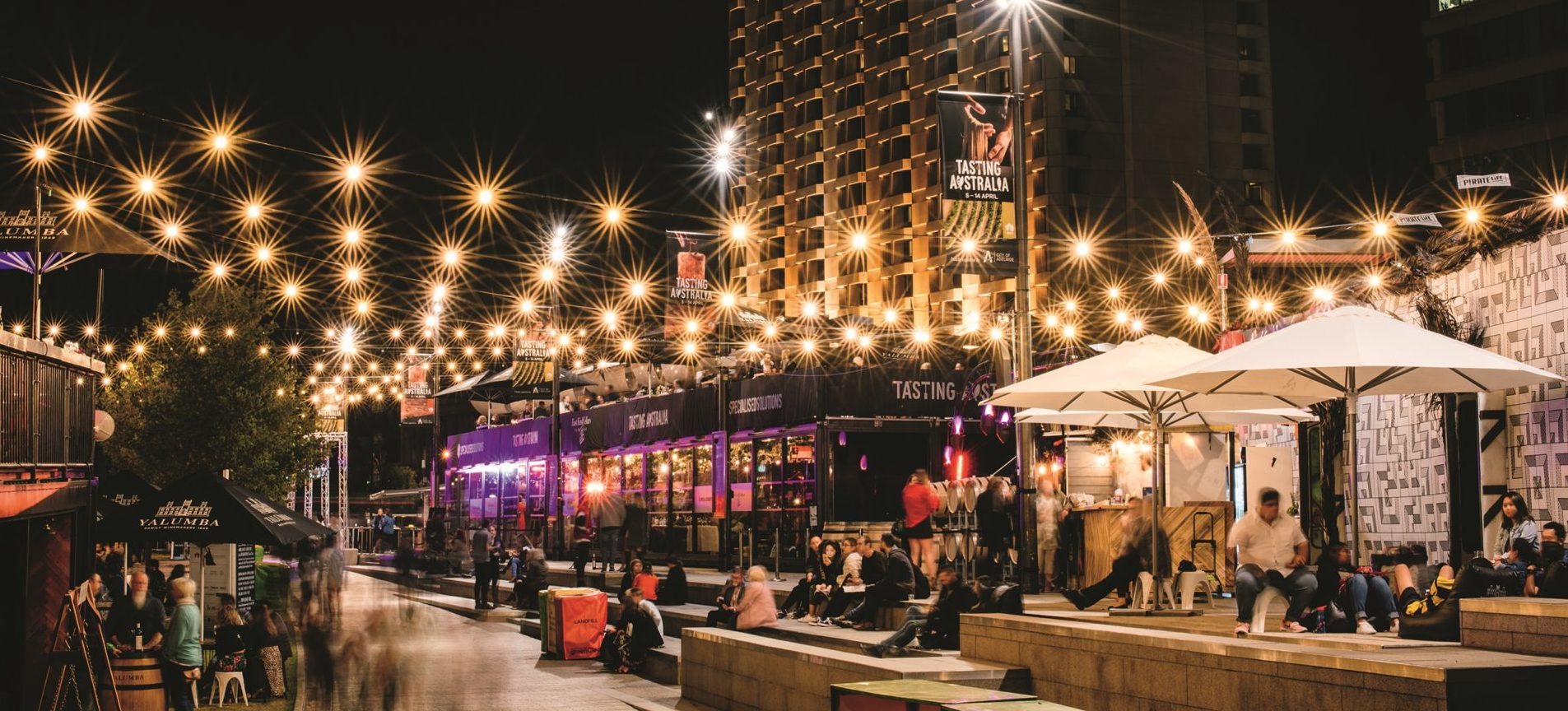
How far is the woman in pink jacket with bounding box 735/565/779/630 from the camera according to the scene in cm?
1720

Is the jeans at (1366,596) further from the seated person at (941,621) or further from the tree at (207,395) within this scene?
the tree at (207,395)

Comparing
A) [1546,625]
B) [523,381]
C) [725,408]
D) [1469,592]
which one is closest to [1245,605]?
[1469,592]

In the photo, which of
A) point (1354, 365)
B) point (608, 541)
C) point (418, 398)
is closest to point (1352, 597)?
Answer: point (1354, 365)

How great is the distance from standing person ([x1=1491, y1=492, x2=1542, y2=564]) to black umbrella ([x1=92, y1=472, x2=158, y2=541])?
1375 cm

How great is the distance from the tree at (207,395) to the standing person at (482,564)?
17.4ft

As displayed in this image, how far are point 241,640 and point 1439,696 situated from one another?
495 inches

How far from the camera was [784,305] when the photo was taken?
8462 centimetres

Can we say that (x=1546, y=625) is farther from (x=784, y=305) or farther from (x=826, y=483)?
(x=784, y=305)

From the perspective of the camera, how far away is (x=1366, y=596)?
10672mm

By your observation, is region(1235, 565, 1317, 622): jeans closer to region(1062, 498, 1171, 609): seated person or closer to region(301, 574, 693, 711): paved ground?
region(1062, 498, 1171, 609): seated person

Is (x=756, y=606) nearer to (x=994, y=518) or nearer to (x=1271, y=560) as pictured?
(x=994, y=518)

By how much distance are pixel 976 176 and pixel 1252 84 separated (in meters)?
60.4

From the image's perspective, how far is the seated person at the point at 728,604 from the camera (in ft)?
61.1

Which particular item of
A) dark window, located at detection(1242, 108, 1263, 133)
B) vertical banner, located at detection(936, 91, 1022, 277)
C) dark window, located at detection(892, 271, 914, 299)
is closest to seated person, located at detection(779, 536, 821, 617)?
vertical banner, located at detection(936, 91, 1022, 277)
